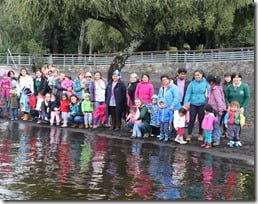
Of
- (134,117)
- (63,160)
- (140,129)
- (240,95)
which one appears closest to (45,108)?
(134,117)

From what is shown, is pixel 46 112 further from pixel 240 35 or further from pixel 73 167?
pixel 240 35

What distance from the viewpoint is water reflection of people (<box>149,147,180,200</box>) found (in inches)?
290

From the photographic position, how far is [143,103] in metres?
12.9

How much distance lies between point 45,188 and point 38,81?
8.57 meters

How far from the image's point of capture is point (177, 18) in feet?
56.9

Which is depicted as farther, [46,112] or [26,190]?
[46,112]

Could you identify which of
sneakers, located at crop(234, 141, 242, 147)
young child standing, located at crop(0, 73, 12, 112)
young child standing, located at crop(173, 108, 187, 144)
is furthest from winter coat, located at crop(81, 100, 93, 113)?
sneakers, located at crop(234, 141, 242, 147)

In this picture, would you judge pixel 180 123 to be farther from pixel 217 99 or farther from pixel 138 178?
pixel 138 178

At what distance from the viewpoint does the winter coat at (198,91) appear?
11.8 metres

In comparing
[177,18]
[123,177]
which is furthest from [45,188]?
[177,18]

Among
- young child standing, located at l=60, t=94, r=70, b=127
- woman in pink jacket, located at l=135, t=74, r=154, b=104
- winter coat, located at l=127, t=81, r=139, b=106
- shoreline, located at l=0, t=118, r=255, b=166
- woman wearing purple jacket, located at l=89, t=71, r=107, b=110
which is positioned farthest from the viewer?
young child standing, located at l=60, t=94, r=70, b=127

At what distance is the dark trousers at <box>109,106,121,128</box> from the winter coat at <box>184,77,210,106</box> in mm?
2619

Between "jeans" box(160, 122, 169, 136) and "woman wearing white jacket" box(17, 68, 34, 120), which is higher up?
"woman wearing white jacket" box(17, 68, 34, 120)

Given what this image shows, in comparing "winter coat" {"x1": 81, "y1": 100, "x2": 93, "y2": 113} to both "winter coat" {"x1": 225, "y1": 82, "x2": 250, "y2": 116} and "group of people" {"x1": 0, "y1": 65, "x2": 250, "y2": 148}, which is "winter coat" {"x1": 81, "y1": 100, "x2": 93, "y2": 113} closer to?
"group of people" {"x1": 0, "y1": 65, "x2": 250, "y2": 148}
